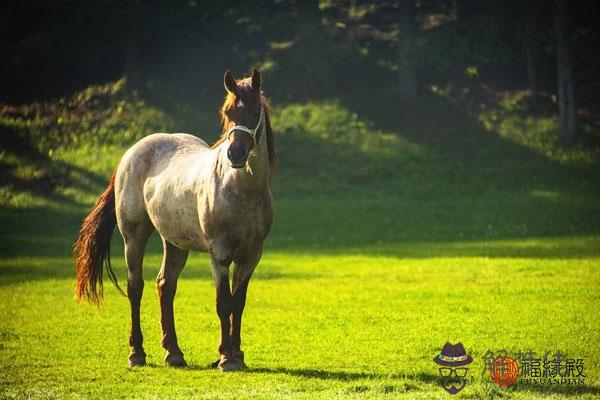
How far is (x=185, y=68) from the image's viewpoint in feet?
133

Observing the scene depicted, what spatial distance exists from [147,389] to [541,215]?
60.8 feet

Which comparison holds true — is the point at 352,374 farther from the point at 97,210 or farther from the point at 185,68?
the point at 185,68

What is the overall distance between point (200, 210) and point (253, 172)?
0.79 m

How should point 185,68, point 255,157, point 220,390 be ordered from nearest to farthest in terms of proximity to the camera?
point 220,390 < point 255,157 < point 185,68

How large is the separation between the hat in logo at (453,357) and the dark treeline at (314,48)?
22.2m

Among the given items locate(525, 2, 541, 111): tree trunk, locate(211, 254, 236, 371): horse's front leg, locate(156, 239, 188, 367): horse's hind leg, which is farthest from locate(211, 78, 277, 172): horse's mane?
locate(525, 2, 541, 111): tree trunk

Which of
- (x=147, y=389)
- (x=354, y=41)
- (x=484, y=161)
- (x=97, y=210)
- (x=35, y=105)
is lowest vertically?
(x=147, y=389)

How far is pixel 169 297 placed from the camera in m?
10.4

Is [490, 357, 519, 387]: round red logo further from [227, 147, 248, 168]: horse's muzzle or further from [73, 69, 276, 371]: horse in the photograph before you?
[227, 147, 248, 168]: horse's muzzle

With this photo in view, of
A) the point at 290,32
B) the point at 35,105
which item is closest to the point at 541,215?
the point at 290,32

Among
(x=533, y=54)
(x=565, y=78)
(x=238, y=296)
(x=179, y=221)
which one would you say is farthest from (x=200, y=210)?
(x=533, y=54)

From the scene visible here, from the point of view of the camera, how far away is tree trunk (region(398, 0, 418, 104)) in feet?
112

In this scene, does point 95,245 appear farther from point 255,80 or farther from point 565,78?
point 565,78

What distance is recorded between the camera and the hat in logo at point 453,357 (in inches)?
369
